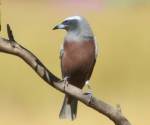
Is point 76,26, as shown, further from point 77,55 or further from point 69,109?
point 69,109

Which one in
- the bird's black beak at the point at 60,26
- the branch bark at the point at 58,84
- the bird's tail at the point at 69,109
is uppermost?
the bird's black beak at the point at 60,26

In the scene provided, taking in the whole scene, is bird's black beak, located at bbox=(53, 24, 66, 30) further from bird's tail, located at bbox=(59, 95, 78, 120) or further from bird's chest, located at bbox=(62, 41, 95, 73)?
bird's tail, located at bbox=(59, 95, 78, 120)

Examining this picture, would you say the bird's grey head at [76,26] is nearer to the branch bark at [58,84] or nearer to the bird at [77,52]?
the bird at [77,52]

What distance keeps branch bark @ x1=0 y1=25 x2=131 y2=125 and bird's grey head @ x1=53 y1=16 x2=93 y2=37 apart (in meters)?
0.12

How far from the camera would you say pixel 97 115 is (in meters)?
1.54

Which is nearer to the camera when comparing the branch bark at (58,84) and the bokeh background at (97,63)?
the branch bark at (58,84)

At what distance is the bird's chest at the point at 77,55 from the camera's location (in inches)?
55.6

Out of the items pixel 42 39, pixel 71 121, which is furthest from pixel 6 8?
pixel 71 121

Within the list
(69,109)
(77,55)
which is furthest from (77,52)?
(69,109)

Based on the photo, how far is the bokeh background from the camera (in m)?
1.51

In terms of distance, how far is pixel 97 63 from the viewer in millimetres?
1510

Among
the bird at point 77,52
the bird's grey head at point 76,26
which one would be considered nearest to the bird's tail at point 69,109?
the bird at point 77,52

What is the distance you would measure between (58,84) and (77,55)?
3.8 inches

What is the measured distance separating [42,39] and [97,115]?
25cm
